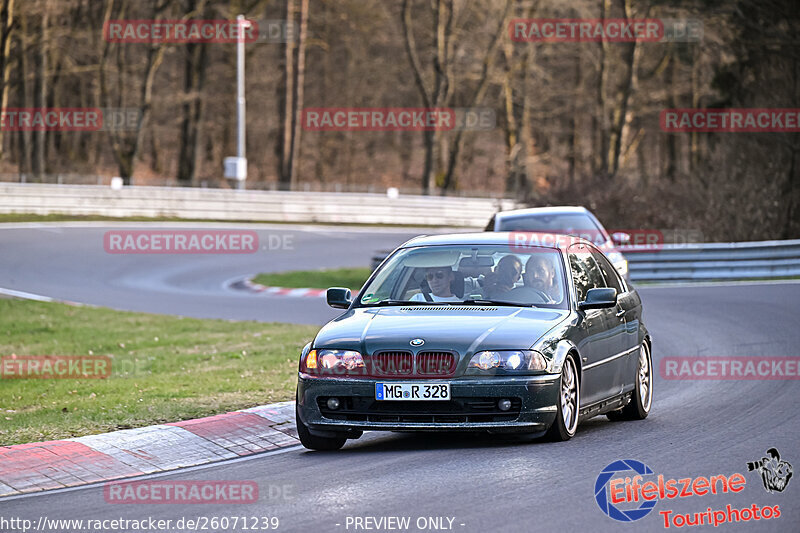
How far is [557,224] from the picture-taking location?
1912 centimetres

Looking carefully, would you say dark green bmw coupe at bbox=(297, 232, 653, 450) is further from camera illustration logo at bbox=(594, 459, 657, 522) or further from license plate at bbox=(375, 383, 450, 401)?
camera illustration logo at bbox=(594, 459, 657, 522)

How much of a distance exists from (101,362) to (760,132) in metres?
21.9

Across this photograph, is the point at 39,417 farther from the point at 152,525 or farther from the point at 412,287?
the point at 152,525

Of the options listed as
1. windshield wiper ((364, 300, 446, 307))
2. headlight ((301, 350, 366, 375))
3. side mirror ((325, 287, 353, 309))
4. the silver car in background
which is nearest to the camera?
headlight ((301, 350, 366, 375))

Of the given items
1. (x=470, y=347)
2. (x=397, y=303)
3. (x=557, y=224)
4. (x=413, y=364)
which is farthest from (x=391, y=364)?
(x=557, y=224)

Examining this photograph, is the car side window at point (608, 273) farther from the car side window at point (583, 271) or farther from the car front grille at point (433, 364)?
the car front grille at point (433, 364)

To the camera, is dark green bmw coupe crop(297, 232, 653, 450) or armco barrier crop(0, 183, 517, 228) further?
armco barrier crop(0, 183, 517, 228)

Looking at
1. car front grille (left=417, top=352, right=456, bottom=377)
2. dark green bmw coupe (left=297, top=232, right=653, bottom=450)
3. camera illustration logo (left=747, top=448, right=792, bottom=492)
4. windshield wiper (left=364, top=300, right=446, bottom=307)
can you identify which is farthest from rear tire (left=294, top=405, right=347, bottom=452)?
camera illustration logo (left=747, top=448, right=792, bottom=492)

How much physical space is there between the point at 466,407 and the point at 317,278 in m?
21.3

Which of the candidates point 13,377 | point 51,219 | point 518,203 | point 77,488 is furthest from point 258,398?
point 51,219

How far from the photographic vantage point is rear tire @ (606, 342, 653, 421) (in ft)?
33.5

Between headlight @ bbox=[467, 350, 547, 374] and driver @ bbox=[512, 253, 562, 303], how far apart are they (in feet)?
3.23

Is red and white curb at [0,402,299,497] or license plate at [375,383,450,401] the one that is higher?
license plate at [375,383,450,401]

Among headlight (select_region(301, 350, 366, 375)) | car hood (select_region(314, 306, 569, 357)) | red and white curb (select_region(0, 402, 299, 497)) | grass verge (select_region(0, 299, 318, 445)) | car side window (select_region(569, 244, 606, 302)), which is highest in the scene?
car side window (select_region(569, 244, 606, 302))
